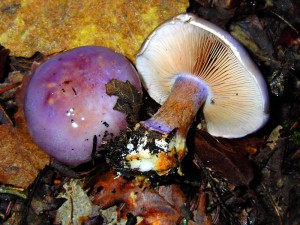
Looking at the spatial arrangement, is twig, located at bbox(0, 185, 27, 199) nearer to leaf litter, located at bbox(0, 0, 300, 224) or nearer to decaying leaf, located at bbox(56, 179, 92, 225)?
leaf litter, located at bbox(0, 0, 300, 224)

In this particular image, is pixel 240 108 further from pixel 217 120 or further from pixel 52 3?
pixel 52 3

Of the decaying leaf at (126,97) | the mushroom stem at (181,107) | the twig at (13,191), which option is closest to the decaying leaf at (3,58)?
the twig at (13,191)

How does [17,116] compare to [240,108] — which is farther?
[17,116]

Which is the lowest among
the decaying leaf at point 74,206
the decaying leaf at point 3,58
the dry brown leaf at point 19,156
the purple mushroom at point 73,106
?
the decaying leaf at point 74,206

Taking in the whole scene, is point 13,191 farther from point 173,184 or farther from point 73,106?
point 173,184

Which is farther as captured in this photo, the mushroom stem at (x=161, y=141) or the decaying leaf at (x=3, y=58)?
the decaying leaf at (x=3, y=58)

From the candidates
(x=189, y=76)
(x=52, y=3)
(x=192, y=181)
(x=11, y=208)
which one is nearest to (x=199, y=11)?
(x=189, y=76)

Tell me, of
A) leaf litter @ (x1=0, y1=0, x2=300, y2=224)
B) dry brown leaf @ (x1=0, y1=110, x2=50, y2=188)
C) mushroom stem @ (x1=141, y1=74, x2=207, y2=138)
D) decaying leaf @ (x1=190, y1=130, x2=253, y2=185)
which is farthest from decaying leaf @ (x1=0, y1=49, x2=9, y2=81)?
decaying leaf @ (x1=190, y1=130, x2=253, y2=185)

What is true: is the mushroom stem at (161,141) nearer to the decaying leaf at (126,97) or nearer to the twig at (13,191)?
the decaying leaf at (126,97)

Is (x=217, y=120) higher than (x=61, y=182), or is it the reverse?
(x=217, y=120)
